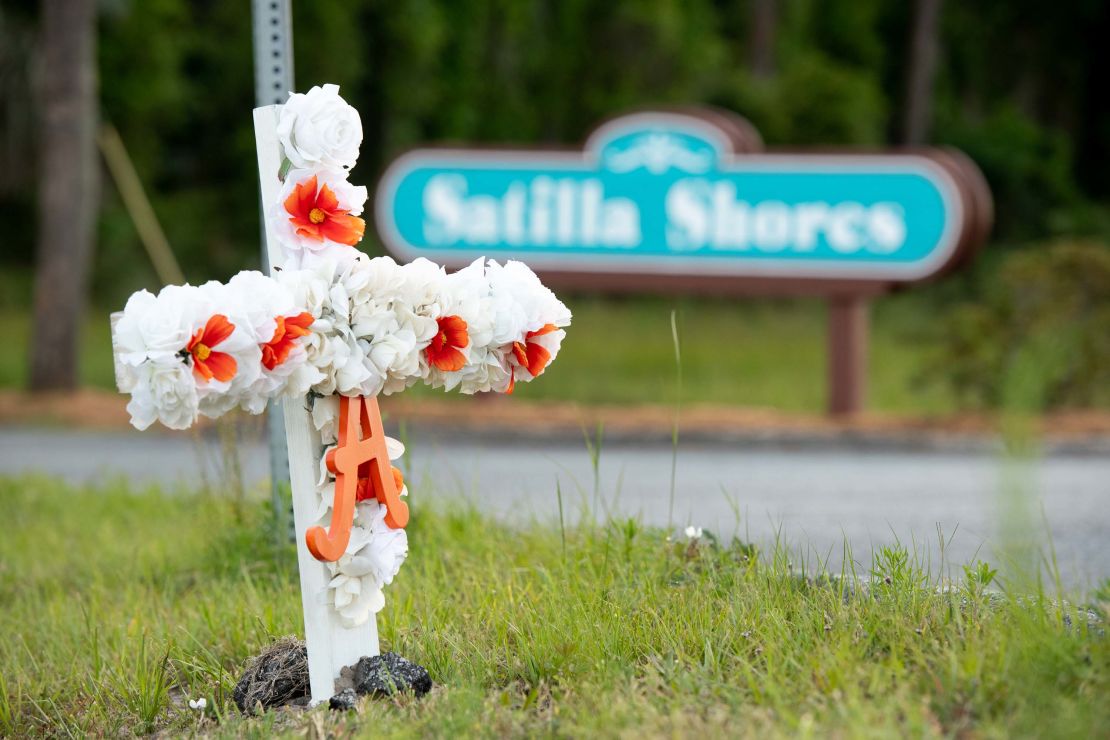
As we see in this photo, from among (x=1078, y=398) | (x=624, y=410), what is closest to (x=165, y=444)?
(x=624, y=410)

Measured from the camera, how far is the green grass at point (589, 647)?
2.88 m

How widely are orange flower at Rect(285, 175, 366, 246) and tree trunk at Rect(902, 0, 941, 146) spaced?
87.0ft

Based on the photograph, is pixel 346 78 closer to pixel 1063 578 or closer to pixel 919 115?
pixel 919 115

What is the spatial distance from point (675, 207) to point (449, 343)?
862 centimetres

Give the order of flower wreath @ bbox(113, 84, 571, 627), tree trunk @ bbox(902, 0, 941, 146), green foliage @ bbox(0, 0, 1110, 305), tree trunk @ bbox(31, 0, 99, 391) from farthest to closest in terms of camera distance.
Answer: tree trunk @ bbox(902, 0, 941, 146) < green foliage @ bbox(0, 0, 1110, 305) < tree trunk @ bbox(31, 0, 99, 391) < flower wreath @ bbox(113, 84, 571, 627)

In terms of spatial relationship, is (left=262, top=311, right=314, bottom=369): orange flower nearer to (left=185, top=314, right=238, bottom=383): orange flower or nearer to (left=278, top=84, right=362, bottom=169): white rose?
(left=185, top=314, right=238, bottom=383): orange flower

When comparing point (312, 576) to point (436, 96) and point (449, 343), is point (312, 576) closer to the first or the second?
point (449, 343)

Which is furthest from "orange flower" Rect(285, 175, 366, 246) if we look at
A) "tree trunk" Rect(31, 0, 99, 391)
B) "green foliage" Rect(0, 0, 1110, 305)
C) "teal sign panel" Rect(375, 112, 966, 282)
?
"green foliage" Rect(0, 0, 1110, 305)

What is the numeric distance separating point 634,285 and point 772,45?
68.8ft

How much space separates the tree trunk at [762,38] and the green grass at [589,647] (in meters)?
26.4

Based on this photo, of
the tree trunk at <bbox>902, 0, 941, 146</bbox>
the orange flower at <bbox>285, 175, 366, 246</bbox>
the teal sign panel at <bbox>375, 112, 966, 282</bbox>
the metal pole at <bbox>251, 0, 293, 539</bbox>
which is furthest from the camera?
the tree trunk at <bbox>902, 0, 941, 146</bbox>

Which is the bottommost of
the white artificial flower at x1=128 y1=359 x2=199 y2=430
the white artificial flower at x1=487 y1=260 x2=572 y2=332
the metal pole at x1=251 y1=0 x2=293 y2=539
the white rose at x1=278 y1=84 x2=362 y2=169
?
the white artificial flower at x1=128 y1=359 x2=199 y2=430

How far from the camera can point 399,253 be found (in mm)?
12469

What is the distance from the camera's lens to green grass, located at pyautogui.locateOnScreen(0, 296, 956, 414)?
47.5 ft
